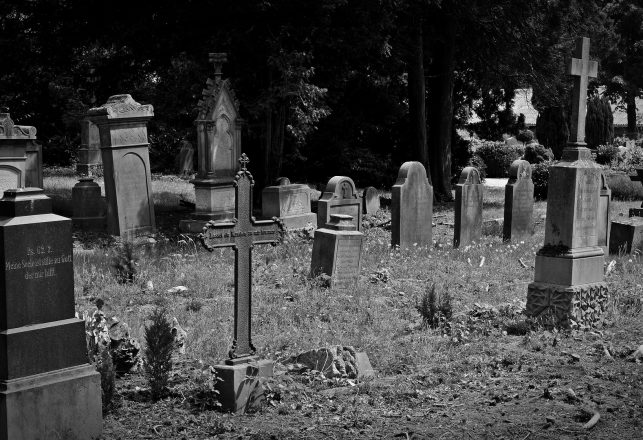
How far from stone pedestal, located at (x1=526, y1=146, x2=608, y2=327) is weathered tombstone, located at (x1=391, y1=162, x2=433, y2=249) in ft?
14.6

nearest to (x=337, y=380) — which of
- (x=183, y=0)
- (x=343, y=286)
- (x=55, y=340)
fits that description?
(x=55, y=340)

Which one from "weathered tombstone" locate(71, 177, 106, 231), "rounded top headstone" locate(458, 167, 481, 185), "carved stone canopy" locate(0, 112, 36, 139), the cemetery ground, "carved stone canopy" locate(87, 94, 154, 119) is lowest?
the cemetery ground

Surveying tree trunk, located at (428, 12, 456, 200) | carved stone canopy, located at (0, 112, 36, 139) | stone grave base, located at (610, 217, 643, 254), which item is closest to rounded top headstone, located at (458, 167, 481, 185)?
stone grave base, located at (610, 217, 643, 254)

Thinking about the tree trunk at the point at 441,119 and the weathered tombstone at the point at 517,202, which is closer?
the weathered tombstone at the point at 517,202

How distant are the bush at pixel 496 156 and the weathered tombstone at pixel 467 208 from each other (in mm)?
23264

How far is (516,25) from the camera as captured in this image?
23453 millimetres

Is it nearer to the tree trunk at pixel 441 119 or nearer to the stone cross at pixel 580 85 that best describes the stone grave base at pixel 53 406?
the stone cross at pixel 580 85

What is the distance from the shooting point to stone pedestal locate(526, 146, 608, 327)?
9523mm

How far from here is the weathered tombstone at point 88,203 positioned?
16.6m

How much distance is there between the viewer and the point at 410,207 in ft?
47.0

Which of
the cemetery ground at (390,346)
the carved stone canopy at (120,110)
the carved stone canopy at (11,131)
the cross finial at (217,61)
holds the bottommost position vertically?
the cemetery ground at (390,346)

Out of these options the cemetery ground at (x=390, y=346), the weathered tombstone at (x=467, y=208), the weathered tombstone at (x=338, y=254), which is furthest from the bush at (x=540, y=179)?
the weathered tombstone at (x=338, y=254)

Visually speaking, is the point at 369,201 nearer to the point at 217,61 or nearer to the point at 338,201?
the point at 217,61

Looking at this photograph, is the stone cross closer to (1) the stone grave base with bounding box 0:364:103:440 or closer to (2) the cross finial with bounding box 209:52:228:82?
(1) the stone grave base with bounding box 0:364:103:440
